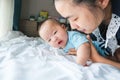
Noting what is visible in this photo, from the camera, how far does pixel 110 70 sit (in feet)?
3.90

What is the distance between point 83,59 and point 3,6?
1.73 metres

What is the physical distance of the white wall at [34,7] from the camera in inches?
131

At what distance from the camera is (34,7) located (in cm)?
334

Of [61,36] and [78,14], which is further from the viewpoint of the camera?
[61,36]

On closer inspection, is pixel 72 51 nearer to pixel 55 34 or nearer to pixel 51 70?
pixel 55 34

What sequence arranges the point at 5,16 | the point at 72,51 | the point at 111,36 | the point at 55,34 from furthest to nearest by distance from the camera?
1. the point at 5,16
2. the point at 55,34
3. the point at 72,51
4. the point at 111,36

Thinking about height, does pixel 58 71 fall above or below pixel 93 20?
below

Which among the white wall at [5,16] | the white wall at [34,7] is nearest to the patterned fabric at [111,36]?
the white wall at [5,16]

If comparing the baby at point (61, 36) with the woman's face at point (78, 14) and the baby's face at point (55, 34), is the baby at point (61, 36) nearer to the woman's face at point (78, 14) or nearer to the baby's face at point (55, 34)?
the baby's face at point (55, 34)

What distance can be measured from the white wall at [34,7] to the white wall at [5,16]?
1.53ft

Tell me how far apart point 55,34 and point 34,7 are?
5.73 feet

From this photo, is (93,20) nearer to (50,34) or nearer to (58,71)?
(58,71)

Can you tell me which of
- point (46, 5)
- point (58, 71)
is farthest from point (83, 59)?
point (46, 5)

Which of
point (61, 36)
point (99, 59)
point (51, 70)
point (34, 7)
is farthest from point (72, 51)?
point (34, 7)
